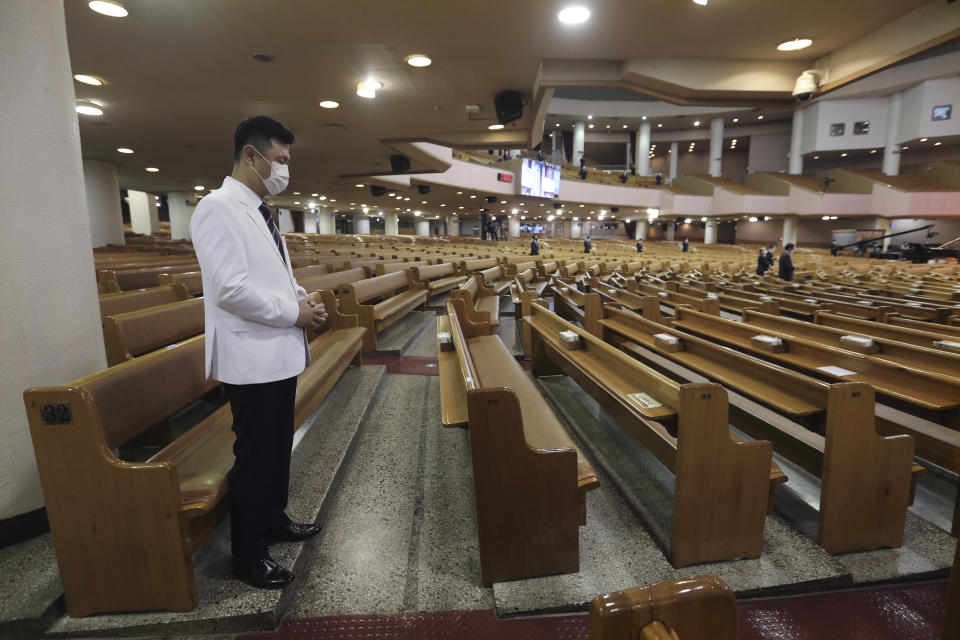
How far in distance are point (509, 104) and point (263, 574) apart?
5402 mm

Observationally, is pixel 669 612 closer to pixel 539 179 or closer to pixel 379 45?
pixel 379 45

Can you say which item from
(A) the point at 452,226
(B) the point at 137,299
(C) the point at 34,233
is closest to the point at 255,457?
(C) the point at 34,233

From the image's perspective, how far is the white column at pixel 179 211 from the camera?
1669cm

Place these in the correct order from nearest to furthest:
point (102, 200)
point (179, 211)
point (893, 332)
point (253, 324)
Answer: point (253, 324) → point (893, 332) → point (102, 200) → point (179, 211)

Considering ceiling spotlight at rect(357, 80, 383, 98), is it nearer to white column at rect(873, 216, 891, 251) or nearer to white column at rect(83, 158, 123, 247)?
white column at rect(83, 158, 123, 247)

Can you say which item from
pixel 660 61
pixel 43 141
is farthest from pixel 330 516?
pixel 660 61

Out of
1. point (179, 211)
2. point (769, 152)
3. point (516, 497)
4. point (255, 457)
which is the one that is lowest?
point (516, 497)

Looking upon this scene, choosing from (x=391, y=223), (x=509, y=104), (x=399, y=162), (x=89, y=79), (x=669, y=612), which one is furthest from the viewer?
(x=391, y=223)

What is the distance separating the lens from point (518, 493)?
152 centimetres

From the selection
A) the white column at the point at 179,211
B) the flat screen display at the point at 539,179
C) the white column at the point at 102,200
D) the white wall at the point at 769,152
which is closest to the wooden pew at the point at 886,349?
the white column at the point at 102,200

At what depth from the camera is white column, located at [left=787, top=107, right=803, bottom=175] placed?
24359 mm

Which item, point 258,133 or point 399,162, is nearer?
point 258,133

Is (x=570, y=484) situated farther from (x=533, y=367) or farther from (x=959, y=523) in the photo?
(x=533, y=367)

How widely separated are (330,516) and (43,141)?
5.92 feet
